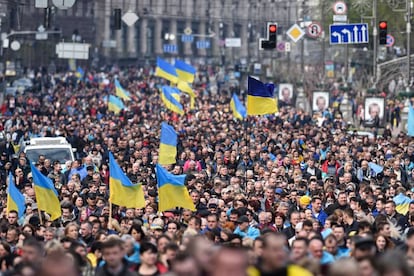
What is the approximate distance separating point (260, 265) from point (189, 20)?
490ft

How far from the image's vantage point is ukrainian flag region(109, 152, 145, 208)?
61.0 feet

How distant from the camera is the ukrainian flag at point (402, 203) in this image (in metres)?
20.7

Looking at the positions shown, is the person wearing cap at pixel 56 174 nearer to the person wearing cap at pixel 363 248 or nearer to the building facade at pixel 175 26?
the person wearing cap at pixel 363 248

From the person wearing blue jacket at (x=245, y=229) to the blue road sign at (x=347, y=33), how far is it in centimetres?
2626

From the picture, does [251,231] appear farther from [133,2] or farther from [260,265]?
[133,2]

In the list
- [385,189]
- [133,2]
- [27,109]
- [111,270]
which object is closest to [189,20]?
[133,2]

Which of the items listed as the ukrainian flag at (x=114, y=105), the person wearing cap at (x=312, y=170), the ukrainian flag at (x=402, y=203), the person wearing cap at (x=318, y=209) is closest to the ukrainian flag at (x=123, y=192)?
the person wearing cap at (x=318, y=209)

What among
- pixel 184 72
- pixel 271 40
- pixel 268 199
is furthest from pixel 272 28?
pixel 268 199

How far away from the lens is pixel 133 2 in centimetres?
14200

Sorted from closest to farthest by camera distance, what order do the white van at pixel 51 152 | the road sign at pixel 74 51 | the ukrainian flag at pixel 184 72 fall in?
the white van at pixel 51 152
the ukrainian flag at pixel 184 72
the road sign at pixel 74 51

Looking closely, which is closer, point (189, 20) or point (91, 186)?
point (91, 186)

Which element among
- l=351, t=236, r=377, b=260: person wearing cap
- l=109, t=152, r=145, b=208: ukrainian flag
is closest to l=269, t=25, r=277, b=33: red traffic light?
l=109, t=152, r=145, b=208: ukrainian flag

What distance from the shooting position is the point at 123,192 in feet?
61.4

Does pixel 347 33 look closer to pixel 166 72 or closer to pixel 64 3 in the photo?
pixel 166 72
